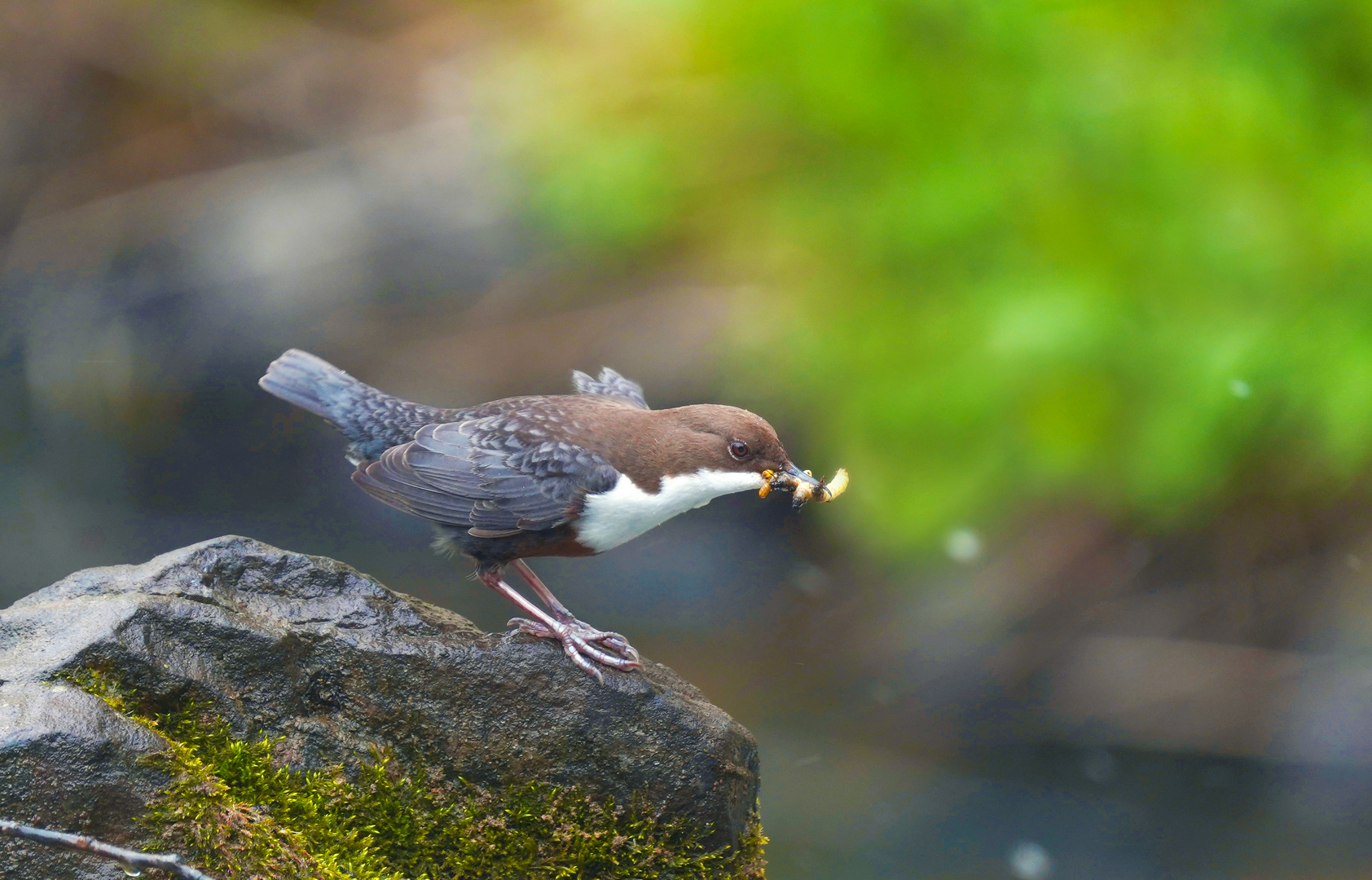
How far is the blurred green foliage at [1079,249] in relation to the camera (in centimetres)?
480

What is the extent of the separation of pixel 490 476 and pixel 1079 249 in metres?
2.98

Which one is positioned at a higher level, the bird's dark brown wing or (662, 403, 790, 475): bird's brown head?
(662, 403, 790, 475): bird's brown head

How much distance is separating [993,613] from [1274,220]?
2097 millimetres

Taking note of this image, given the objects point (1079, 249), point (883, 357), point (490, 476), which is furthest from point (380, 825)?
point (1079, 249)

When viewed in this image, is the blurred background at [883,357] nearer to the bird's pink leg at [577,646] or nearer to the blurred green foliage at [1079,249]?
the blurred green foliage at [1079,249]

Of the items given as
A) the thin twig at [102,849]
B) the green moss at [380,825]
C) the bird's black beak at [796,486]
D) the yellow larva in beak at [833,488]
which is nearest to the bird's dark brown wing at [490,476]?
the bird's black beak at [796,486]

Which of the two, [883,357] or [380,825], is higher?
[883,357]

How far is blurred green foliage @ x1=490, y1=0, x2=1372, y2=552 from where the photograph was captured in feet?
15.7

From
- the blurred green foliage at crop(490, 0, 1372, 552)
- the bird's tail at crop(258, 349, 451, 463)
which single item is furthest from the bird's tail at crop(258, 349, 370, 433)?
the blurred green foliage at crop(490, 0, 1372, 552)

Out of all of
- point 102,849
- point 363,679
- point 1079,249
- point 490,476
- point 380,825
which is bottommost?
point 102,849

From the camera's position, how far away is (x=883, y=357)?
5312mm

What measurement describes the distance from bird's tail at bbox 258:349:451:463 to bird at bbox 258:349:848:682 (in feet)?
0.55

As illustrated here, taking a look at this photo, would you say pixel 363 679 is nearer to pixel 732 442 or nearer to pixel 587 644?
pixel 587 644

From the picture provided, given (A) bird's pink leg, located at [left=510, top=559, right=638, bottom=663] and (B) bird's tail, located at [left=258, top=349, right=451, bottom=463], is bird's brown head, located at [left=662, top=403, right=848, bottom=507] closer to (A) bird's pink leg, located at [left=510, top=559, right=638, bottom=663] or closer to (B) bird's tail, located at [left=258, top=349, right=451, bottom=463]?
(A) bird's pink leg, located at [left=510, top=559, right=638, bottom=663]
